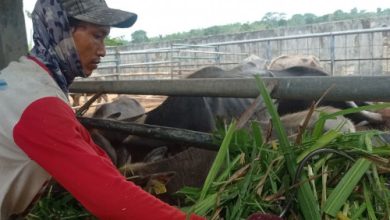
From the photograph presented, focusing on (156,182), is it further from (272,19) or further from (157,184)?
(272,19)

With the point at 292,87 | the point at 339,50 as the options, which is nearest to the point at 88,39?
the point at 292,87

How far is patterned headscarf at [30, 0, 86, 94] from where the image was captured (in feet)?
6.54

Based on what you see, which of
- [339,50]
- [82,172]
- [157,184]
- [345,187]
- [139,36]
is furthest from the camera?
[139,36]

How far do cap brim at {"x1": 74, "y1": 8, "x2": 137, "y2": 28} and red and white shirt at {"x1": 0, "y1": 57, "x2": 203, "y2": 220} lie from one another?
0.92 feet

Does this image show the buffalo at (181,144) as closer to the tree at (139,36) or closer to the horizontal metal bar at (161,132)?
the horizontal metal bar at (161,132)

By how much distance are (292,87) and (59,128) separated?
35.7 inches

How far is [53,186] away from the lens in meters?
2.62

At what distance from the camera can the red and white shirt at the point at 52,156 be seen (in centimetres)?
156

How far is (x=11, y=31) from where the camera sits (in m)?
4.00

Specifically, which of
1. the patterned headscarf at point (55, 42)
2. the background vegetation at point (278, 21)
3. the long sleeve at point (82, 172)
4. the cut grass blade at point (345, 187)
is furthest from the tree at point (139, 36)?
the cut grass blade at point (345, 187)

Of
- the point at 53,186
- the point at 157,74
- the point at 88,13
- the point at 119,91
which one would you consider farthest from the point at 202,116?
the point at 157,74

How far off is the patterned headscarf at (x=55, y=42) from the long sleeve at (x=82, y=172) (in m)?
0.40

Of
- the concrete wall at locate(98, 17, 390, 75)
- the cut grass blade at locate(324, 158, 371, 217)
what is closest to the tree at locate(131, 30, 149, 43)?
the concrete wall at locate(98, 17, 390, 75)

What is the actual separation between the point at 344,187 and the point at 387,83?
432 mm
